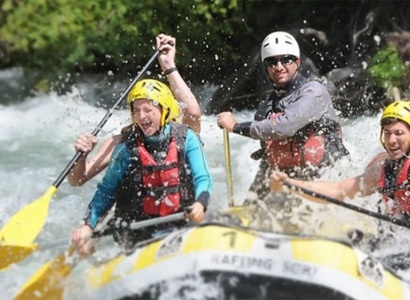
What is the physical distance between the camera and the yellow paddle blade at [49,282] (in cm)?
462

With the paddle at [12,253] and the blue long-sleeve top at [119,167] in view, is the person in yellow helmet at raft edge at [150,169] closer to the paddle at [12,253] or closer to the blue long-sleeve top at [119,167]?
the blue long-sleeve top at [119,167]

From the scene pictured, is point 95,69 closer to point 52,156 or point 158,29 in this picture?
point 158,29

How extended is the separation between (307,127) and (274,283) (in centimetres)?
168

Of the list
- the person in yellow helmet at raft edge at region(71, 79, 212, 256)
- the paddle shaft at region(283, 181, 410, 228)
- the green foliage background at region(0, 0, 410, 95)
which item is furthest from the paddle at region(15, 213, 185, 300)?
the green foliage background at region(0, 0, 410, 95)

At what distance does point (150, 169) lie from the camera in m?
4.78

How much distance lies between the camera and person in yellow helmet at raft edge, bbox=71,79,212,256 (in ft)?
15.4

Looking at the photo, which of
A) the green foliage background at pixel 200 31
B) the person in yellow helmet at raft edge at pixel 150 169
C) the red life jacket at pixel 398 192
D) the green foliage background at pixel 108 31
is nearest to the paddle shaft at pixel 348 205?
the red life jacket at pixel 398 192

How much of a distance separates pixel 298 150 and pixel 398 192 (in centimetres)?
71

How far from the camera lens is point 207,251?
3896 millimetres

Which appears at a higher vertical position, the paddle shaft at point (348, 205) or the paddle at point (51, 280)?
the paddle shaft at point (348, 205)

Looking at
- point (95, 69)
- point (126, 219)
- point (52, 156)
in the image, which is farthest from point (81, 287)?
point (95, 69)

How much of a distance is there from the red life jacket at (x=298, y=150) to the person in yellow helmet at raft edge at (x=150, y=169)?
687 mm

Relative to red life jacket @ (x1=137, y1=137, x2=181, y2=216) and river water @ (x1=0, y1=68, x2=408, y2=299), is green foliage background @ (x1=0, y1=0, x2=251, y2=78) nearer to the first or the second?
river water @ (x1=0, y1=68, x2=408, y2=299)

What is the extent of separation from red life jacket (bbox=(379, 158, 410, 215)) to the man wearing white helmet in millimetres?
510
